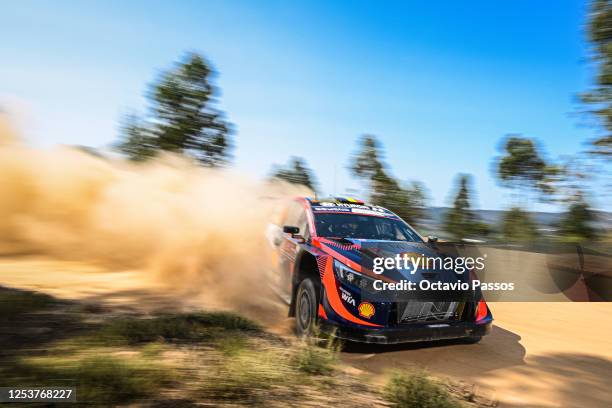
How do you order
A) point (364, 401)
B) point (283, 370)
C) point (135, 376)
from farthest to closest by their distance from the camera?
point (283, 370) < point (364, 401) < point (135, 376)

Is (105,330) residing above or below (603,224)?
below

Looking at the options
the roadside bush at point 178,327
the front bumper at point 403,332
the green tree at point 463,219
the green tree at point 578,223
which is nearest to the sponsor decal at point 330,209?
the roadside bush at point 178,327

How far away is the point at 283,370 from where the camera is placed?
11.6ft

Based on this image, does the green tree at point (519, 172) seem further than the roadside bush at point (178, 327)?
Yes

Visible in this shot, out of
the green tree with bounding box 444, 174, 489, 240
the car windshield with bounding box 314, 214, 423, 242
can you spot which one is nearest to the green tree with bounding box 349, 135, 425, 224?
the green tree with bounding box 444, 174, 489, 240

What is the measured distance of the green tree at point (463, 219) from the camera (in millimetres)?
25123

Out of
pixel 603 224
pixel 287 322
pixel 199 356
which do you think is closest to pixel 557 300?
pixel 603 224

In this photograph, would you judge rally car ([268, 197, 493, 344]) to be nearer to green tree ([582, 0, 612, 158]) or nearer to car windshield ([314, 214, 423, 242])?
car windshield ([314, 214, 423, 242])

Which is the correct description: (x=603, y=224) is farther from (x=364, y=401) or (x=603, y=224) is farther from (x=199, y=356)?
(x=199, y=356)

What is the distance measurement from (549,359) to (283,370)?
133 inches

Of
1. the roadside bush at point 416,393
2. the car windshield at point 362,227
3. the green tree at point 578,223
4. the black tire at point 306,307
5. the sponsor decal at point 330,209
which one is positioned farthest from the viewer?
the green tree at point 578,223

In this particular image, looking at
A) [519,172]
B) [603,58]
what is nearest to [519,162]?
[519,172]

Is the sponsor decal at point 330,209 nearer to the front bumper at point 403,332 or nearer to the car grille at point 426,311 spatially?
the front bumper at point 403,332

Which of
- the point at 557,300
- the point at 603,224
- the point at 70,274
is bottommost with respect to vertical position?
the point at 70,274
